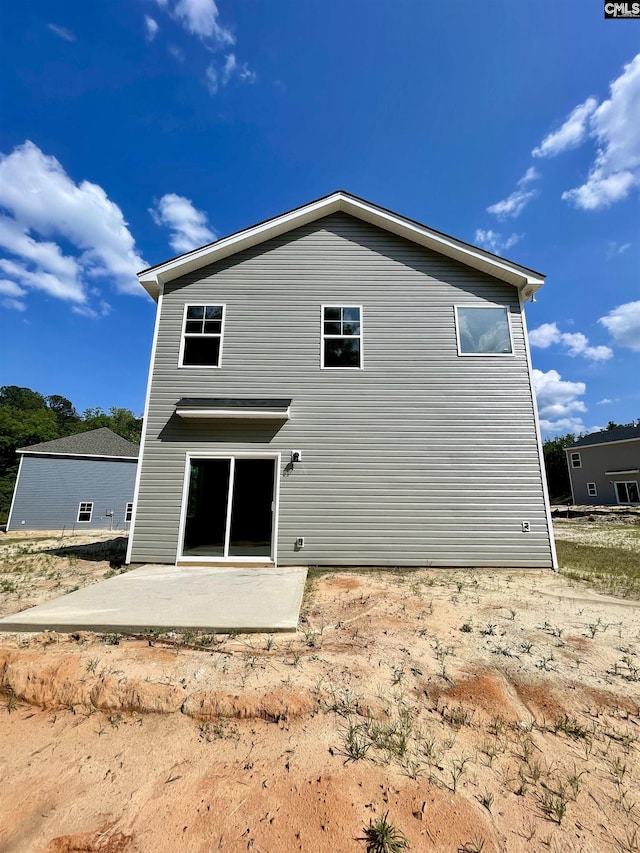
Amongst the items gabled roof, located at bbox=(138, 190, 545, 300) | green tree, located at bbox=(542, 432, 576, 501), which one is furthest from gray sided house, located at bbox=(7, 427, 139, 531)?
green tree, located at bbox=(542, 432, 576, 501)

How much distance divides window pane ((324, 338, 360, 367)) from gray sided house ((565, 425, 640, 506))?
2846cm

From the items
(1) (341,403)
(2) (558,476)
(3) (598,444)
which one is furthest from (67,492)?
(2) (558,476)

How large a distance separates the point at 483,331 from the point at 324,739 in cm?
829

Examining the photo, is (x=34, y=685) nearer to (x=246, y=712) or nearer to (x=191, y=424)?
(x=246, y=712)

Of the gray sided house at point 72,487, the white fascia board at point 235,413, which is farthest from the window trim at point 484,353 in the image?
the gray sided house at point 72,487

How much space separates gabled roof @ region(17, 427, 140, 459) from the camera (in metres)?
21.5

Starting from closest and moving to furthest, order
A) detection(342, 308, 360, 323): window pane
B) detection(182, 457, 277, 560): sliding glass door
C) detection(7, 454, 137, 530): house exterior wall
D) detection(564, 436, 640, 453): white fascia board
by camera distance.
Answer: detection(182, 457, 277, 560): sliding glass door, detection(342, 308, 360, 323): window pane, detection(7, 454, 137, 530): house exterior wall, detection(564, 436, 640, 453): white fascia board

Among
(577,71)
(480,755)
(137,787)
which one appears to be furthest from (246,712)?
(577,71)

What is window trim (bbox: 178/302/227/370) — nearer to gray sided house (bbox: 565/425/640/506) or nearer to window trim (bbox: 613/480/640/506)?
gray sided house (bbox: 565/425/640/506)

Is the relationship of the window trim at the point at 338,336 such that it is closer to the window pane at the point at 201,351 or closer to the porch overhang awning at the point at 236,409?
the porch overhang awning at the point at 236,409

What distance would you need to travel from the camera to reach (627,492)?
84.6ft

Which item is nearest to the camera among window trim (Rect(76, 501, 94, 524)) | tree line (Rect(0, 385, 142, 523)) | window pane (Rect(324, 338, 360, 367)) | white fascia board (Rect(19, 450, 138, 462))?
window pane (Rect(324, 338, 360, 367))

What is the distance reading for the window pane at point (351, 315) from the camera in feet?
26.4

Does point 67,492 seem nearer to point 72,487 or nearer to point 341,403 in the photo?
point 72,487
